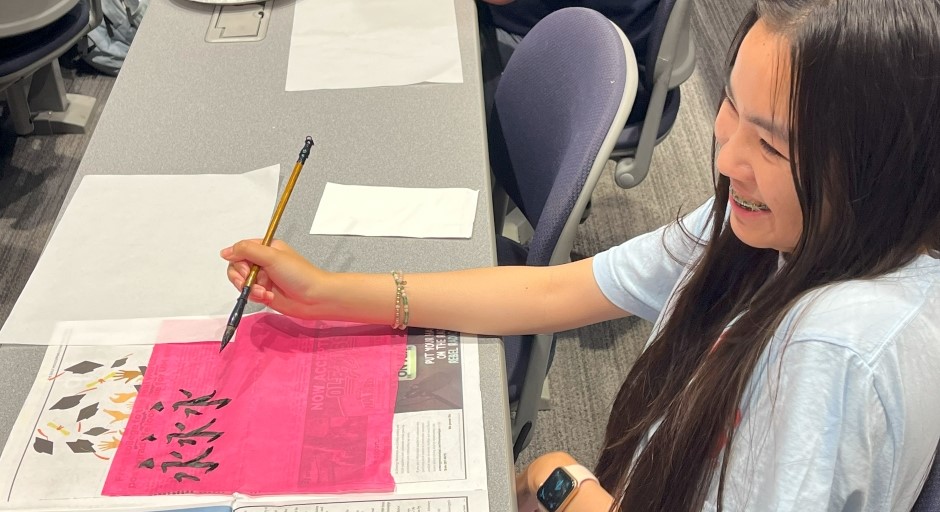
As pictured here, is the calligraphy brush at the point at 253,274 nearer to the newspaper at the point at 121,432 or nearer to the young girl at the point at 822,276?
the newspaper at the point at 121,432

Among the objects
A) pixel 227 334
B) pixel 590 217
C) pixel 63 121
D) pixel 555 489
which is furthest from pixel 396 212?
pixel 63 121

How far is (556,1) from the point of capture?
173 cm

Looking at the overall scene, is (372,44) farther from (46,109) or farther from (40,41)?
(46,109)

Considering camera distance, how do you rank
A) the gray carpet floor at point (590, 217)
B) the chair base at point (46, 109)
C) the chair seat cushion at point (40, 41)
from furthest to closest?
the chair base at point (46, 109), the chair seat cushion at point (40, 41), the gray carpet floor at point (590, 217)

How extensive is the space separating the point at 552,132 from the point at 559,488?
0.53m

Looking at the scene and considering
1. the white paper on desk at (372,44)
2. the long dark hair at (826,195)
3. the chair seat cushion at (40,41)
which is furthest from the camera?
the chair seat cushion at (40,41)

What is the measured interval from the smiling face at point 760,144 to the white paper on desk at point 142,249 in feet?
1.81

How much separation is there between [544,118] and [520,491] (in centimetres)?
55

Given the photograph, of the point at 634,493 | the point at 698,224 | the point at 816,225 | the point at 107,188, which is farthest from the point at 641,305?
the point at 107,188

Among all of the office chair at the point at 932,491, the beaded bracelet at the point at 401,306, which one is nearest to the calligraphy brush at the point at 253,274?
the beaded bracelet at the point at 401,306

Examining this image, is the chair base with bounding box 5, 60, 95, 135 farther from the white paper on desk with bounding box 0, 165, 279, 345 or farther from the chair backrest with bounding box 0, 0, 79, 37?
the white paper on desk with bounding box 0, 165, 279, 345

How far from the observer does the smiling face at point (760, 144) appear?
63 centimetres

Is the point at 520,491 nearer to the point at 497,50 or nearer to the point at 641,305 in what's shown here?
the point at 641,305

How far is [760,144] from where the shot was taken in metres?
0.66
